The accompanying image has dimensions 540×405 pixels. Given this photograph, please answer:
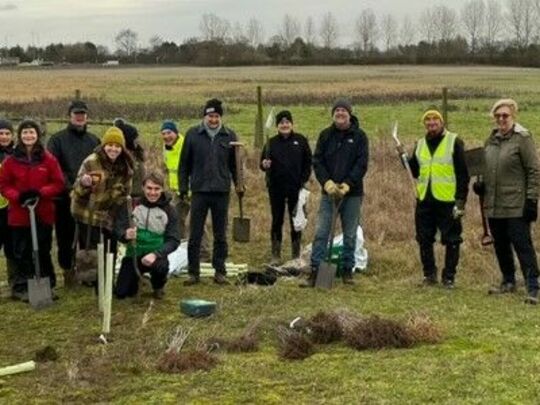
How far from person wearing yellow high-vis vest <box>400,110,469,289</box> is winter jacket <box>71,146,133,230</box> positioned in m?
3.05

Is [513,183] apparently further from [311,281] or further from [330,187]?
[311,281]

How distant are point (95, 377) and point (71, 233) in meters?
3.53

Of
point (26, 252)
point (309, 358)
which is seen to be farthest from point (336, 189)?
point (26, 252)

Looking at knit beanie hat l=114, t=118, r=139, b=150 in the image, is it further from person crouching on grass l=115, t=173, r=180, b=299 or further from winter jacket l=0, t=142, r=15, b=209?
winter jacket l=0, t=142, r=15, b=209

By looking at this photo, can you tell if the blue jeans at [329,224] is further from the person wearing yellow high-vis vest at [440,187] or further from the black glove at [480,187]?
the black glove at [480,187]

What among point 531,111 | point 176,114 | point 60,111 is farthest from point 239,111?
point 531,111

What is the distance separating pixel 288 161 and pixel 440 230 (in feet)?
7.01

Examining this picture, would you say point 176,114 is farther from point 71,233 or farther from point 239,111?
point 71,233

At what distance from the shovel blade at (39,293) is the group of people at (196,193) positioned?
0.37 metres

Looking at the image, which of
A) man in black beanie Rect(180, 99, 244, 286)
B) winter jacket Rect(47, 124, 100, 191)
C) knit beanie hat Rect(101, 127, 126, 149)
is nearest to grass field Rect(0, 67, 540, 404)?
man in black beanie Rect(180, 99, 244, 286)

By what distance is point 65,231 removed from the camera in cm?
949

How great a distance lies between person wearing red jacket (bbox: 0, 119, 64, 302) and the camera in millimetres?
8695

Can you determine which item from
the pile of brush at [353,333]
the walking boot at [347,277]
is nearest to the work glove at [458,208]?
the walking boot at [347,277]

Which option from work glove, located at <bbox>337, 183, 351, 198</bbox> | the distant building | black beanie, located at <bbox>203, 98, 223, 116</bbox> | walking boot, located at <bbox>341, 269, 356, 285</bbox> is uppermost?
the distant building
